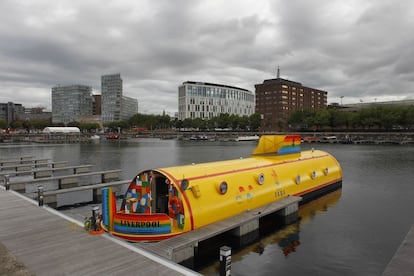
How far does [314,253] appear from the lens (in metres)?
17.6

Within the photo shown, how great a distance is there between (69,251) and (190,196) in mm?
6417

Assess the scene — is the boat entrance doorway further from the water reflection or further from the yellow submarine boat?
the water reflection

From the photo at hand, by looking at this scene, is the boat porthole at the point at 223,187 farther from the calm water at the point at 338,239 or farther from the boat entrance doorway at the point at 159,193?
the calm water at the point at 338,239

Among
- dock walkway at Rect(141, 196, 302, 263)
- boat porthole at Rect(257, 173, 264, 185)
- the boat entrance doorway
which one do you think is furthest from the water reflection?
the boat entrance doorway

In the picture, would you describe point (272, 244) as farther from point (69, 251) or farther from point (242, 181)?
point (69, 251)

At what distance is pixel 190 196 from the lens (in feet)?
53.8

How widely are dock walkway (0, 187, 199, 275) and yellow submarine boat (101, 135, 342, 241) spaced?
2092 millimetres

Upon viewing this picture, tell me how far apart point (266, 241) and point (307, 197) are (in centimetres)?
1094

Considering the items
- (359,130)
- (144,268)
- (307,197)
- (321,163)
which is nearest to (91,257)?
(144,268)

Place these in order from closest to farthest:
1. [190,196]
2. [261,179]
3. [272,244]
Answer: [190,196], [272,244], [261,179]

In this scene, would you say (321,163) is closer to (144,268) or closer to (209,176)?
(209,176)

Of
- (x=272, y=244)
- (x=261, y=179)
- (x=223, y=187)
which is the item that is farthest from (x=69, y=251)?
(x=261, y=179)

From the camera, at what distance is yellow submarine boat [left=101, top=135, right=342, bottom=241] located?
15.4 m

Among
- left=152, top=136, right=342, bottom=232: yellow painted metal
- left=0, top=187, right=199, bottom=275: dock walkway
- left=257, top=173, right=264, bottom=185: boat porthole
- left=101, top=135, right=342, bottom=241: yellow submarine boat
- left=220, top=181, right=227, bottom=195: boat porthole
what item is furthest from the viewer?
Answer: left=257, top=173, right=264, bottom=185: boat porthole
